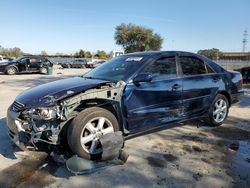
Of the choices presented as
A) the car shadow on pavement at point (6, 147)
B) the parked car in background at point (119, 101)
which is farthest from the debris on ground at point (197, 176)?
the car shadow on pavement at point (6, 147)

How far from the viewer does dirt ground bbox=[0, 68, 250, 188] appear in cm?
343

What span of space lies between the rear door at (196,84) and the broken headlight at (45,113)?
2421 mm

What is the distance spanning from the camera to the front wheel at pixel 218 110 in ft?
18.8

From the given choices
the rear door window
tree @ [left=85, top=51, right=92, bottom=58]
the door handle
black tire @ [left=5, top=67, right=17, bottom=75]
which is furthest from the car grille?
tree @ [left=85, top=51, right=92, bottom=58]

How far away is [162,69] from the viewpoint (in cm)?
486

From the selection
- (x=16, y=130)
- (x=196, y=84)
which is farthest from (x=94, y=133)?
(x=196, y=84)

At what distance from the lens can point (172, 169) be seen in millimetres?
3795

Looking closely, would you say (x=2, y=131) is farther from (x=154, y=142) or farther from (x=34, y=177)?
(x=154, y=142)

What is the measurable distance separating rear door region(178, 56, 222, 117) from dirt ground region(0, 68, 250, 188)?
55 centimetres

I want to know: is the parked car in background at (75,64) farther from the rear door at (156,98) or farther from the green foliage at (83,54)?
the rear door at (156,98)

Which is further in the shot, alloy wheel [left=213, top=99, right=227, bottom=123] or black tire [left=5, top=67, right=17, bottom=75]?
black tire [left=5, top=67, right=17, bottom=75]

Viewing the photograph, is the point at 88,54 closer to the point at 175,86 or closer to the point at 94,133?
the point at 175,86

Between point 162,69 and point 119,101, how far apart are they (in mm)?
1147

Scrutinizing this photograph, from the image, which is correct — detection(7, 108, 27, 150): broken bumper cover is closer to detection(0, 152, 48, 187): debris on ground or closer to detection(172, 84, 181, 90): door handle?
detection(0, 152, 48, 187): debris on ground
